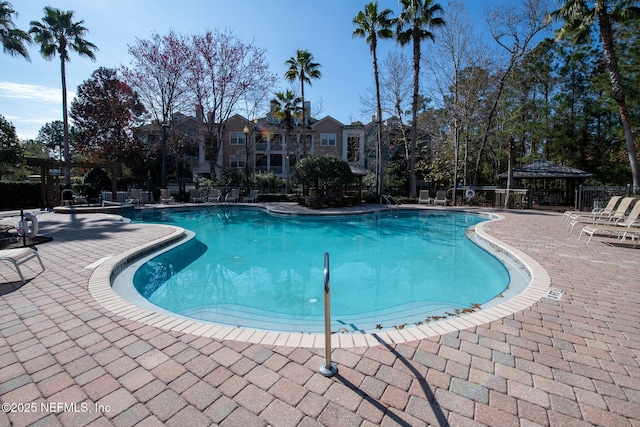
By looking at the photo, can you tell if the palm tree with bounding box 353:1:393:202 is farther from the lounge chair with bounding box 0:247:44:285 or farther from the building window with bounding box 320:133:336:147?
the lounge chair with bounding box 0:247:44:285


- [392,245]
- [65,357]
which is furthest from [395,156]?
[65,357]

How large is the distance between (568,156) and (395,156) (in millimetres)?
14968

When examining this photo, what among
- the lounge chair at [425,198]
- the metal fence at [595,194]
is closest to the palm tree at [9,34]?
the lounge chair at [425,198]

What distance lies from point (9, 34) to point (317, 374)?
2665cm

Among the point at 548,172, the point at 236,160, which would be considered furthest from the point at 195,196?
the point at 548,172

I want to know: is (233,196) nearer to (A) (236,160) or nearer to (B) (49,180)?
(B) (49,180)

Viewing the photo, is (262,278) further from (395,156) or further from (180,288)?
(395,156)

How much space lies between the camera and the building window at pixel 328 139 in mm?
31172

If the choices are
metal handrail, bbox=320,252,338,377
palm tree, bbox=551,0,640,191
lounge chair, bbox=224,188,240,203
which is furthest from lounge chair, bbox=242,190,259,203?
palm tree, bbox=551,0,640,191

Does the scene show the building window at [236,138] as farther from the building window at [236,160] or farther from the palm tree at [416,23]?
the palm tree at [416,23]

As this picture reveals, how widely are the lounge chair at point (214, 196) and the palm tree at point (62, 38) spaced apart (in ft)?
28.8

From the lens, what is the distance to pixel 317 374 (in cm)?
231

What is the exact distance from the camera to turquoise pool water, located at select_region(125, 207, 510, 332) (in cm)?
454

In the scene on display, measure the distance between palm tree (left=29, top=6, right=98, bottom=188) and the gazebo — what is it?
93.3 feet
